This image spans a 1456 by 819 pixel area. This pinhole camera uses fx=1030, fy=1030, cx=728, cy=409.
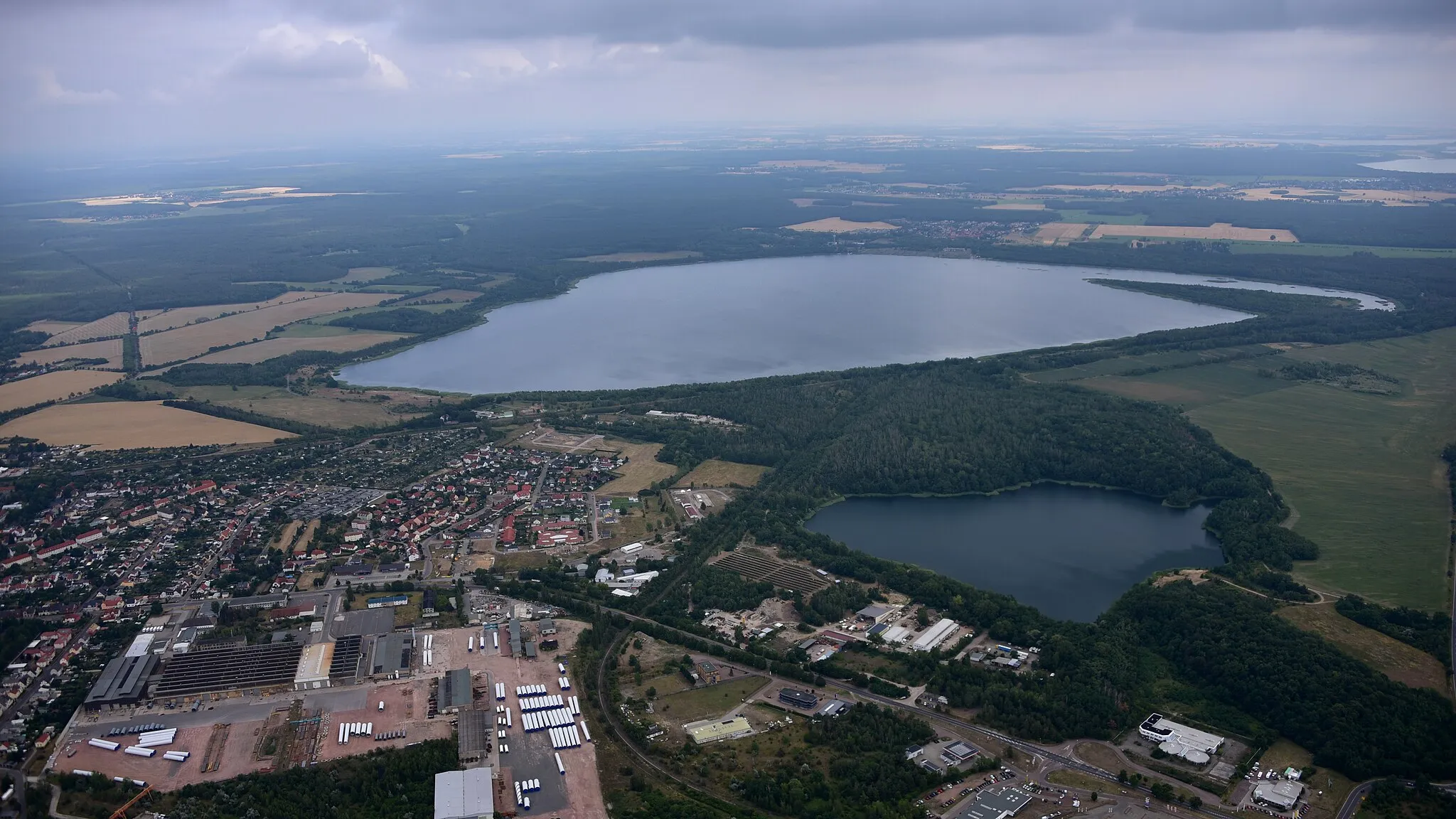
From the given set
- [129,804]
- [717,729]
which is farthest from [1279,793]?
[129,804]

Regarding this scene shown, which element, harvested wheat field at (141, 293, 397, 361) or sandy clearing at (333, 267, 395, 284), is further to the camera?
sandy clearing at (333, 267, 395, 284)

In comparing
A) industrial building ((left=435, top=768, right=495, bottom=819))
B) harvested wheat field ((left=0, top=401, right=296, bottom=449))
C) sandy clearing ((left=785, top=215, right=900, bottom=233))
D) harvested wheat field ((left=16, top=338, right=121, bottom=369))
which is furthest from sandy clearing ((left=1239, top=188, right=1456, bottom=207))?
industrial building ((left=435, top=768, right=495, bottom=819))

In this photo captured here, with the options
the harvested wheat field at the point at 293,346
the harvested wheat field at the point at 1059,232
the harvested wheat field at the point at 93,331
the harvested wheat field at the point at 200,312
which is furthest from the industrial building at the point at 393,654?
the harvested wheat field at the point at 1059,232

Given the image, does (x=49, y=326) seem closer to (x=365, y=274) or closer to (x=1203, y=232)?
(x=365, y=274)

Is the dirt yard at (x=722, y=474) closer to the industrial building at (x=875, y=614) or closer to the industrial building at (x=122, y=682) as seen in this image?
the industrial building at (x=875, y=614)

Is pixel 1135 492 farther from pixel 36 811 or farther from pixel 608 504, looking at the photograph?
pixel 36 811

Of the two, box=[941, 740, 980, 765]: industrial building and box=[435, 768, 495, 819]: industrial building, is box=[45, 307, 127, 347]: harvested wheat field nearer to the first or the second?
box=[435, 768, 495, 819]: industrial building
